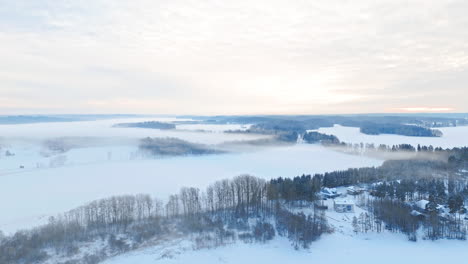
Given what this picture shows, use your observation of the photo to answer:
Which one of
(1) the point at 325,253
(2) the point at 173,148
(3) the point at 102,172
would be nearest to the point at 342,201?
(1) the point at 325,253

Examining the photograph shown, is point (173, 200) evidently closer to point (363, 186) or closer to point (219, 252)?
point (219, 252)

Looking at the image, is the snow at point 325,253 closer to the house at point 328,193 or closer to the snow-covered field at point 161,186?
the snow-covered field at point 161,186

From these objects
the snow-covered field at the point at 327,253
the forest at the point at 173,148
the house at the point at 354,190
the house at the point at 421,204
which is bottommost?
the snow-covered field at the point at 327,253

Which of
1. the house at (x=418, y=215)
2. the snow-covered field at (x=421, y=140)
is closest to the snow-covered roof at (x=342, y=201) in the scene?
the house at (x=418, y=215)

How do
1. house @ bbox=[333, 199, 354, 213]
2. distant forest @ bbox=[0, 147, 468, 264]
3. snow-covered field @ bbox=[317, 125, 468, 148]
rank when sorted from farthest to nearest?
snow-covered field @ bbox=[317, 125, 468, 148] < house @ bbox=[333, 199, 354, 213] < distant forest @ bbox=[0, 147, 468, 264]

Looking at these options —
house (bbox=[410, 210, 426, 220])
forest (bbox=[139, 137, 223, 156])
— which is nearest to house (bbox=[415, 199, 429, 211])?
house (bbox=[410, 210, 426, 220])

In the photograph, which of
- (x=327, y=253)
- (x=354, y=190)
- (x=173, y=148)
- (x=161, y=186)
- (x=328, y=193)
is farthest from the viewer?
(x=173, y=148)

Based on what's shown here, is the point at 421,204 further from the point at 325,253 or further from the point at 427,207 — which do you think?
the point at 325,253

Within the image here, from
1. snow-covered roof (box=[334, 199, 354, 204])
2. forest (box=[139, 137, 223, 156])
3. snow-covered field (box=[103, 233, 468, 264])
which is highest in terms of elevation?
forest (box=[139, 137, 223, 156])

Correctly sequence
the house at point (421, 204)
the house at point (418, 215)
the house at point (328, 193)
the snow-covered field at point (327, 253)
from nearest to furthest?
the snow-covered field at point (327, 253) → the house at point (418, 215) → the house at point (421, 204) → the house at point (328, 193)

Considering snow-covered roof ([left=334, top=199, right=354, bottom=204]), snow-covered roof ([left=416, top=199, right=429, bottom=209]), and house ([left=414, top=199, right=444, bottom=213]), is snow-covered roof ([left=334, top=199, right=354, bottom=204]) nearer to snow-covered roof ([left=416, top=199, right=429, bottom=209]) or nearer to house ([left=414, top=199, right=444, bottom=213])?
house ([left=414, top=199, right=444, bottom=213])

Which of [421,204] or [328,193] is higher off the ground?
[421,204]
